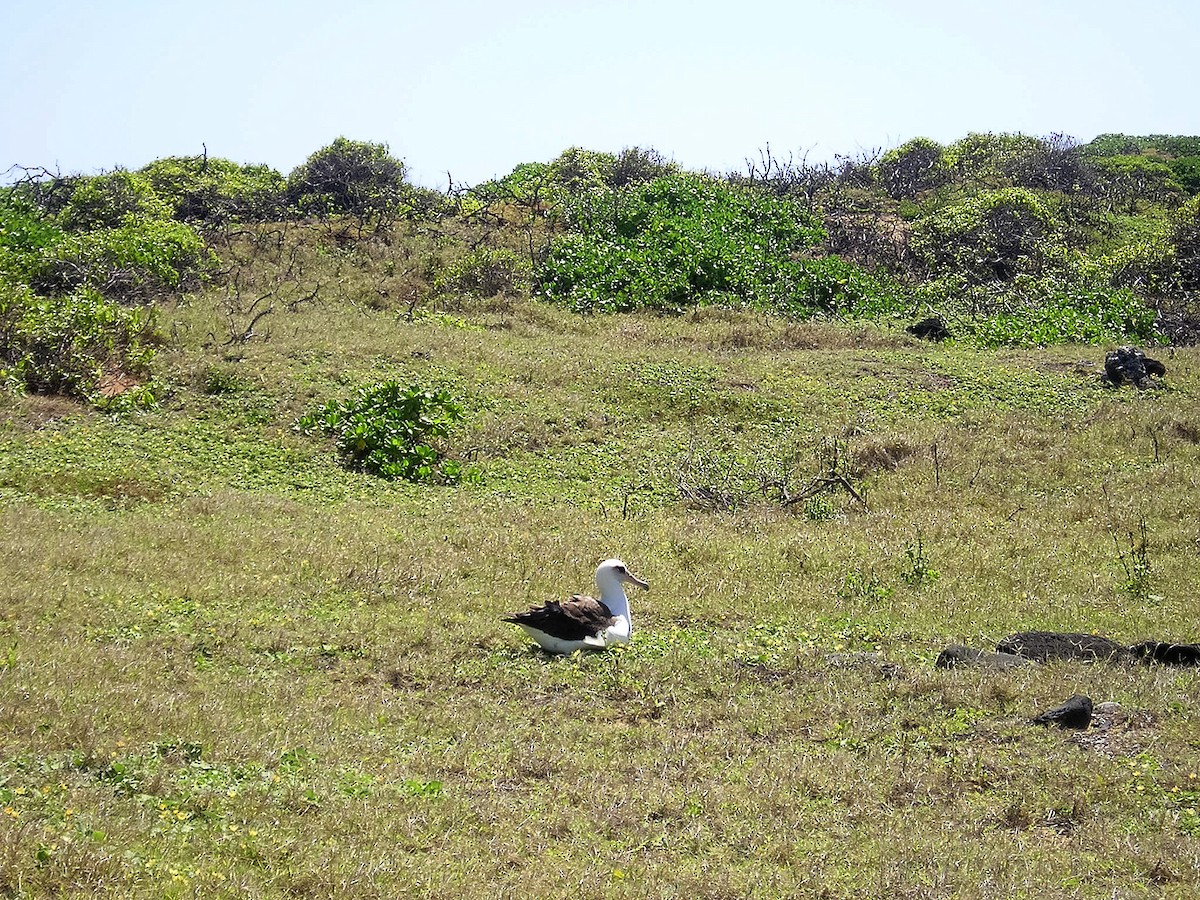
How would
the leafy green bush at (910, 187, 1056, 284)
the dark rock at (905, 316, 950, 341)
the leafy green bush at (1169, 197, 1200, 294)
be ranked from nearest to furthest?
1. the dark rock at (905, 316, 950, 341)
2. the leafy green bush at (1169, 197, 1200, 294)
3. the leafy green bush at (910, 187, 1056, 284)

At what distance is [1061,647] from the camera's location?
8.23 m

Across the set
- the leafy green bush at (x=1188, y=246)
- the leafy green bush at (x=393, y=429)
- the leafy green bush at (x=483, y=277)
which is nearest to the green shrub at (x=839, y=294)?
the leafy green bush at (x=483, y=277)

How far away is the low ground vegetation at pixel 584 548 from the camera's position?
5.29m

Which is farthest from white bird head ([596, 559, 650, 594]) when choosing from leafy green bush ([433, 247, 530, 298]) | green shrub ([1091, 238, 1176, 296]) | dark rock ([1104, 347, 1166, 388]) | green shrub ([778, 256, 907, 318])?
green shrub ([1091, 238, 1176, 296])

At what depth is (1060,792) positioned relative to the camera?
19.5 ft


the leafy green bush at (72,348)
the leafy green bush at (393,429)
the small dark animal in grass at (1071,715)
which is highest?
the leafy green bush at (72,348)

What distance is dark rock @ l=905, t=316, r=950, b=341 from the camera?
821 inches

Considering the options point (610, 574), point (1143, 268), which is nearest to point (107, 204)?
point (610, 574)

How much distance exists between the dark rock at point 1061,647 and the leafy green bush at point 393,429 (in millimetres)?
6955

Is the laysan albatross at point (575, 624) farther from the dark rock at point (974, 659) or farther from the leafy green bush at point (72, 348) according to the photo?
the leafy green bush at point (72, 348)

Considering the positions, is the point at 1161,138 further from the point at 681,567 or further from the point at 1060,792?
the point at 1060,792

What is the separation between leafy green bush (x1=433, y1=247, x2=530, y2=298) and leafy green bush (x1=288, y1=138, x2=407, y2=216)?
209 inches

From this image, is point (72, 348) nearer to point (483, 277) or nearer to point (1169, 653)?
point (483, 277)

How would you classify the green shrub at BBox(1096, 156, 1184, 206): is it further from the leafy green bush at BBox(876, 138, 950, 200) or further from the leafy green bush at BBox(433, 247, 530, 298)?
the leafy green bush at BBox(433, 247, 530, 298)
